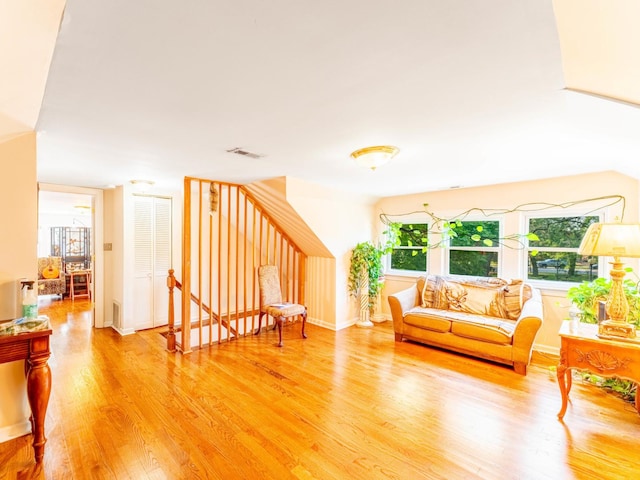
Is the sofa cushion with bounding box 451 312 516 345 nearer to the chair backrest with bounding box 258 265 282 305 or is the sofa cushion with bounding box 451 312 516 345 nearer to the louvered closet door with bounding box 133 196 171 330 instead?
the chair backrest with bounding box 258 265 282 305

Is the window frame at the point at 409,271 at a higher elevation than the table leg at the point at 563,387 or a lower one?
higher

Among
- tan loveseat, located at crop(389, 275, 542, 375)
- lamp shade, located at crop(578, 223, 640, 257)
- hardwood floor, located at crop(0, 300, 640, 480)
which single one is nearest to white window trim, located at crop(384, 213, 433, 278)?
tan loveseat, located at crop(389, 275, 542, 375)

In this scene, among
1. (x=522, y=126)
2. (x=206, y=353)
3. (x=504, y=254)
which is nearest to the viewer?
(x=522, y=126)

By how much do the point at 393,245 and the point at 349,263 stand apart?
2.80 feet

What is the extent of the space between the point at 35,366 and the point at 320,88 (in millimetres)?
2508

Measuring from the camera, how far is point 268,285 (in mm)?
4320

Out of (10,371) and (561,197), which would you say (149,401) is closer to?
(10,371)

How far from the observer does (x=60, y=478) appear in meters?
1.68

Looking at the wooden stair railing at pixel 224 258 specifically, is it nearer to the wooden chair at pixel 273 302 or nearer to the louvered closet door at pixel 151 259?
the wooden chair at pixel 273 302

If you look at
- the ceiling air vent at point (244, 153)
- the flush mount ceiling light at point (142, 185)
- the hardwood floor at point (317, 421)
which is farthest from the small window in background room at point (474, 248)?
the flush mount ceiling light at point (142, 185)

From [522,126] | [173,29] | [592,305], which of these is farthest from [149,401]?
[592,305]

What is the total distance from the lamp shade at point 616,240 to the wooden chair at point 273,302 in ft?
10.5

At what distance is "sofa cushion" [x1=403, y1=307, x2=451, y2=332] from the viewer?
3.56 m

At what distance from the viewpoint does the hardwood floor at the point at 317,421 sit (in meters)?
1.78
